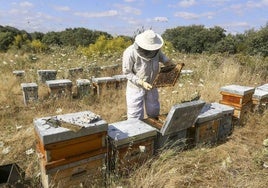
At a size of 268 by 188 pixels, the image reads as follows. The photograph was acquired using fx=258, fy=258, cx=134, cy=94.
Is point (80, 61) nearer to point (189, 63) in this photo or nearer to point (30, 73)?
point (30, 73)

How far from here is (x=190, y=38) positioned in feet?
116

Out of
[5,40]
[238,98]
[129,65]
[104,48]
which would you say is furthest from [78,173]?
[5,40]

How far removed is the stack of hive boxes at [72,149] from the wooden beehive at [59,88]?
11.2 ft

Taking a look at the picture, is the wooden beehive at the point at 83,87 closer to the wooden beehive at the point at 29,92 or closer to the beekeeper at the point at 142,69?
the wooden beehive at the point at 29,92

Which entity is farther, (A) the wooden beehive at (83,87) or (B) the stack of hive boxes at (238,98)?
(A) the wooden beehive at (83,87)

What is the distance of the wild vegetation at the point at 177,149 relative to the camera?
3.06 m

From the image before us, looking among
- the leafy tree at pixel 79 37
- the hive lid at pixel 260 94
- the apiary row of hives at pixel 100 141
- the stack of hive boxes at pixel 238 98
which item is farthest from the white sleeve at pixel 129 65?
the leafy tree at pixel 79 37

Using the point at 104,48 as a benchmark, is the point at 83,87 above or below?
below

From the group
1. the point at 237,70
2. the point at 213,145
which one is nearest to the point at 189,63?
the point at 237,70

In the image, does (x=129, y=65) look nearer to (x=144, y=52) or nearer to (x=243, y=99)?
(x=144, y=52)

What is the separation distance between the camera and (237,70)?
27.2 ft

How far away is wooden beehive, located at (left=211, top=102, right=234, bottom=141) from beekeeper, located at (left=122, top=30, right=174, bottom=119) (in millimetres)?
1047

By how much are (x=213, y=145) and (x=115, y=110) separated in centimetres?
242

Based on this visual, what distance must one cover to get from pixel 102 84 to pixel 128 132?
12.2 ft
